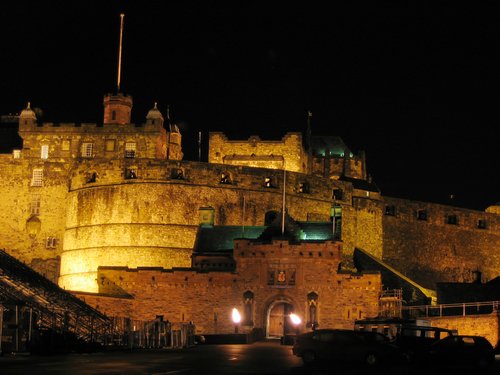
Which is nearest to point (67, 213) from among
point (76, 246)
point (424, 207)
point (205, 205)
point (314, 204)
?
point (76, 246)

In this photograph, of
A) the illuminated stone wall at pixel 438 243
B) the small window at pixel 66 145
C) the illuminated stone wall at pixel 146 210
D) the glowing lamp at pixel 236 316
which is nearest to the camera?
the glowing lamp at pixel 236 316

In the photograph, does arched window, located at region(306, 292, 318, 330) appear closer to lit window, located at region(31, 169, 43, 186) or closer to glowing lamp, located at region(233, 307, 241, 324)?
glowing lamp, located at region(233, 307, 241, 324)

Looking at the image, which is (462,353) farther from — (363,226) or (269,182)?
(363,226)

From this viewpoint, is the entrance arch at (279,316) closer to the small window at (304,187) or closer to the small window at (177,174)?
the small window at (177,174)

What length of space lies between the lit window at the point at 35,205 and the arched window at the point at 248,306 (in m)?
21.0

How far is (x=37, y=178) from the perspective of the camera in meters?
65.9

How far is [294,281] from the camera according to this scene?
50.8 m

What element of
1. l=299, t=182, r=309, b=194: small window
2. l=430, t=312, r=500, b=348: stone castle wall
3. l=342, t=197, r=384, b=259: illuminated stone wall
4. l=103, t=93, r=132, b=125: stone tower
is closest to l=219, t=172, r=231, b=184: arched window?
l=299, t=182, r=309, b=194: small window

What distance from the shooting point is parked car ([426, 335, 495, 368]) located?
1216 inches

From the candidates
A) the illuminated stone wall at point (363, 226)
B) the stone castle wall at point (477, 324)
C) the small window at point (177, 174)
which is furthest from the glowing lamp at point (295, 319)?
the small window at point (177, 174)

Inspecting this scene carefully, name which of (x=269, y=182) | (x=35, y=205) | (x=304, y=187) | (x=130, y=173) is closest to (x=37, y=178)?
(x=35, y=205)

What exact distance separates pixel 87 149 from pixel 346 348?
132 ft

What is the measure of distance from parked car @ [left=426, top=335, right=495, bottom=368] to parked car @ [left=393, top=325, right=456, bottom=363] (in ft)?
2.94

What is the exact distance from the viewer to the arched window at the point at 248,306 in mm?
50531
